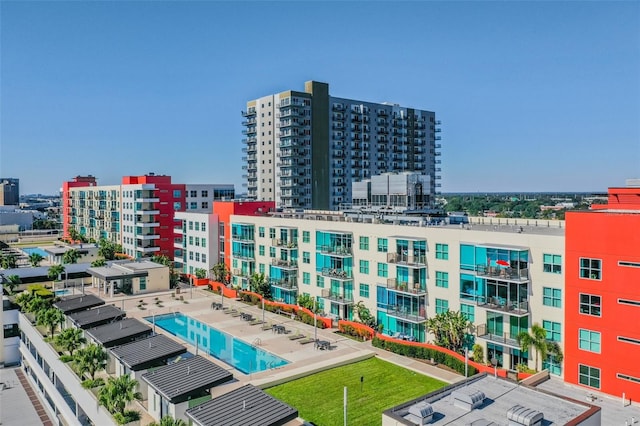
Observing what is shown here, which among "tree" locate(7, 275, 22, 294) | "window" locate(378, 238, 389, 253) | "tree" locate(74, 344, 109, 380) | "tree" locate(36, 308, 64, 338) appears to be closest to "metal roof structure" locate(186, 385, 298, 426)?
"tree" locate(74, 344, 109, 380)

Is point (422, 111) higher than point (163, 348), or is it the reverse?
point (422, 111)

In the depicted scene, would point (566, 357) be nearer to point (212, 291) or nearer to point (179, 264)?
point (212, 291)

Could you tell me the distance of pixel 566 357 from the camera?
94.2ft

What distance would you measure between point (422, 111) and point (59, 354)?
307ft

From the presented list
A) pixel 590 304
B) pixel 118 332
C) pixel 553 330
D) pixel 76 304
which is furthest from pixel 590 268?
pixel 76 304

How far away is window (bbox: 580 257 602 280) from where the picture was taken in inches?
1077

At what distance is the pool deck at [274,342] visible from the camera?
3172 cm

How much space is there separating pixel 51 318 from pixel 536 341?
34.4m

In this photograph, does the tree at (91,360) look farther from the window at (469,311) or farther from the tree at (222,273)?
the tree at (222,273)

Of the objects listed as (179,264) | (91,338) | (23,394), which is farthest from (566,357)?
(179,264)

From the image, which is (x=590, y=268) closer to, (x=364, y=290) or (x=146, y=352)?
(x=364, y=290)

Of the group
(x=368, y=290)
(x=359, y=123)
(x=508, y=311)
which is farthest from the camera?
(x=359, y=123)

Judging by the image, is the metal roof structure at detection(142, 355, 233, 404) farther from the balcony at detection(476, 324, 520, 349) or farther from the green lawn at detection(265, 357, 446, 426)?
the balcony at detection(476, 324, 520, 349)

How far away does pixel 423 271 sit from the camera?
37.4 meters
